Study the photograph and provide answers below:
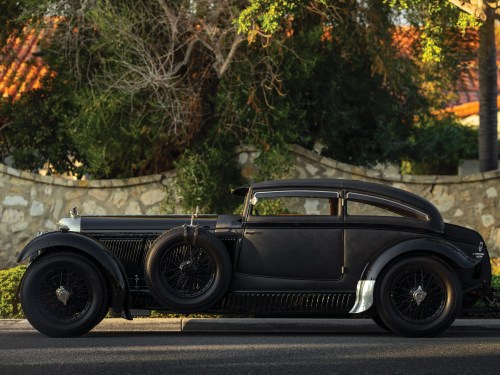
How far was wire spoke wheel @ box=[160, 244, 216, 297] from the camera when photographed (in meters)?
10.7

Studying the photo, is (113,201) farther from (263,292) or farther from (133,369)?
(133,369)

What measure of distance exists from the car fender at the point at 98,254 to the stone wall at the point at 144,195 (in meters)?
6.73

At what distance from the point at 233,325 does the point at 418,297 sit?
84.6 inches

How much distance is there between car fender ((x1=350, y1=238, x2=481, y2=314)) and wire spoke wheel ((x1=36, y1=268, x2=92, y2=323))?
276 centimetres

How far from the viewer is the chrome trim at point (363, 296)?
35.2 ft

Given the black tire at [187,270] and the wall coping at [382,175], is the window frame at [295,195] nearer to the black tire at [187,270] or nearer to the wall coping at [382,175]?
the black tire at [187,270]

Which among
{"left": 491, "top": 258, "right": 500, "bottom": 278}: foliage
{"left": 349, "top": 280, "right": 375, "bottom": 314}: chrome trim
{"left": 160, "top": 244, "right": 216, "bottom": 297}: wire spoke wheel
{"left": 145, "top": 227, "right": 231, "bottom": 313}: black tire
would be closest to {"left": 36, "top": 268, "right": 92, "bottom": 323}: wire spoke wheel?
{"left": 145, "top": 227, "right": 231, "bottom": 313}: black tire

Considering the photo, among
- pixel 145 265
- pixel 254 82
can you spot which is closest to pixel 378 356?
pixel 145 265

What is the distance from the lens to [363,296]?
10.8 meters

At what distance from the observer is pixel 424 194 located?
58.7 ft

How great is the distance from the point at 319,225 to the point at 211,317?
2230mm

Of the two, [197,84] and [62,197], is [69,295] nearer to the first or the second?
[62,197]

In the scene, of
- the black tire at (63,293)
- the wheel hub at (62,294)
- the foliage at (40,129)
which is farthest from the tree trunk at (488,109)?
the wheel hub at (62,294)

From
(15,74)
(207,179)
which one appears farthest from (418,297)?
(15,74)
